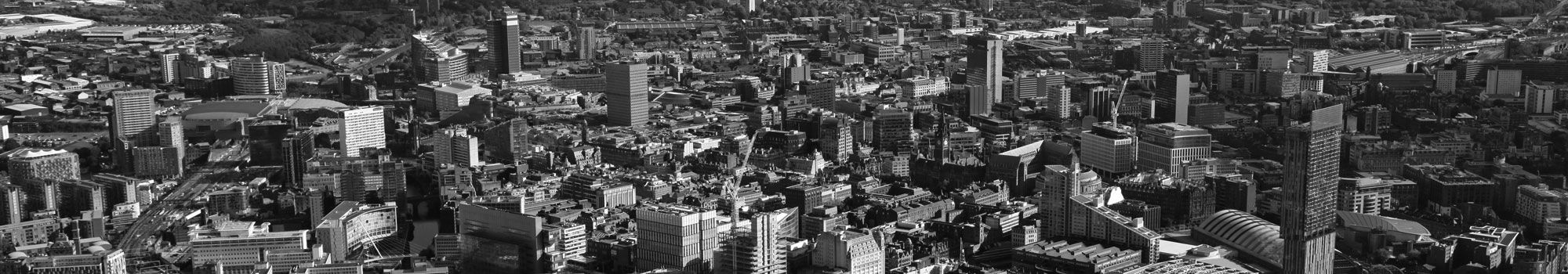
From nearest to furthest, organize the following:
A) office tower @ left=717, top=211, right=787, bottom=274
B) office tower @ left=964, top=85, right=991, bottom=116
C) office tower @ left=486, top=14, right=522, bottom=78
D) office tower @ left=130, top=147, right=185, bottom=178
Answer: office tower @ left=717, top=211, right=787, bottom=274 → office tower @ left=130, top=147, right=185, bottom=178 → office tower @ left=964, top=85, right=991, bottom=116 → office tower @ left=486, top=14, right=522, bottom=78

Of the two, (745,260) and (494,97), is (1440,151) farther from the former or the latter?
(494,97)

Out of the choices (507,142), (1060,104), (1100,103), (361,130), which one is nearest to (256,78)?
(361,130)

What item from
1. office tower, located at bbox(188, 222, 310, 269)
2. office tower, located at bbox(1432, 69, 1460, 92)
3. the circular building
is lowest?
office tower, located at bbox(188, 222, 310, 269)

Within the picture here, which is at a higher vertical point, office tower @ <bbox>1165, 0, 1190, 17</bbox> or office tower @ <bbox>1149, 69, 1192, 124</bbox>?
office tower @ <bbox>1165, 0, 1190, 17</bbox>

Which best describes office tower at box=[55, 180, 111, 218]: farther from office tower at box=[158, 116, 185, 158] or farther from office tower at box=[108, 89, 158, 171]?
office tower at box=[158, 116, 185, 158]

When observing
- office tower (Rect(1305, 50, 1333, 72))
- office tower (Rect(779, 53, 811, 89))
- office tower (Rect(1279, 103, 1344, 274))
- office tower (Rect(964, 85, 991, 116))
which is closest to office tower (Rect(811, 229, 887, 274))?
office tower (Rect(1279, 103, 1344, 274))

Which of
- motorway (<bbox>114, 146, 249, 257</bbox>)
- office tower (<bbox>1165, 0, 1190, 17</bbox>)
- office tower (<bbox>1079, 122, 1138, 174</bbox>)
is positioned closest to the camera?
motorway (<bbox>114, 146, 249, 257</bbox>)

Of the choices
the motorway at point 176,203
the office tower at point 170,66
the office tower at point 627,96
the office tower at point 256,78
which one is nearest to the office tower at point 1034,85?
the office tower at point 627,96

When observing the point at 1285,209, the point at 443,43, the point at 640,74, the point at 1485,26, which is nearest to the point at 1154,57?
the point at 1485,26
